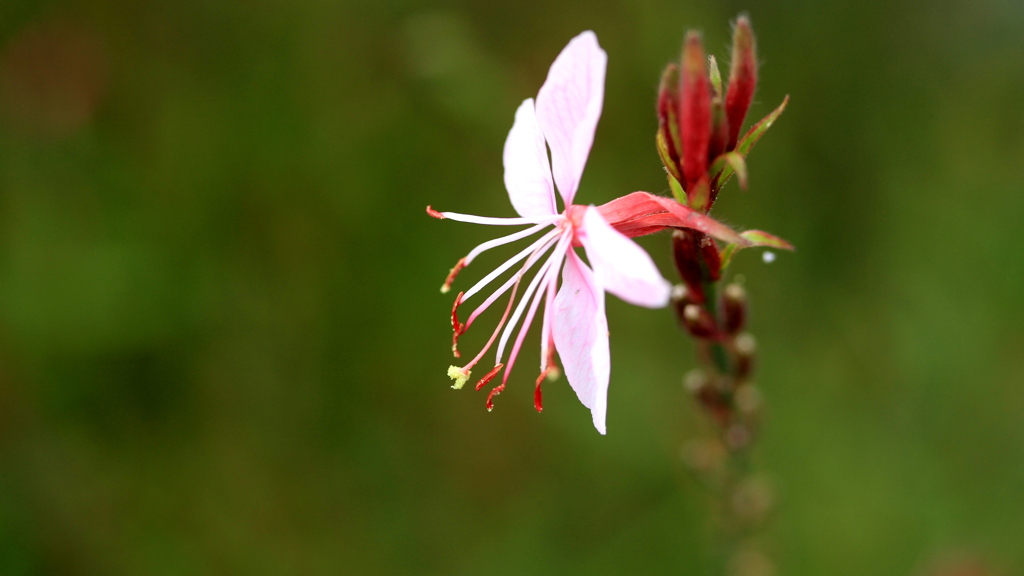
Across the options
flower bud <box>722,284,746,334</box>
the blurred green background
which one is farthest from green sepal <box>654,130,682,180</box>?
the blurred green background

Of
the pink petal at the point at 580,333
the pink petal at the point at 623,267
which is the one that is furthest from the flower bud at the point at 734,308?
the pink petal at the point at 623,267

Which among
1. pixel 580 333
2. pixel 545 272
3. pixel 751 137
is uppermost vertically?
pixel 751 137

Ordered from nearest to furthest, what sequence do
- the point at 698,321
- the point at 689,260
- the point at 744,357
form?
the point at 689,260, the point at 698,321, the point at 744,357

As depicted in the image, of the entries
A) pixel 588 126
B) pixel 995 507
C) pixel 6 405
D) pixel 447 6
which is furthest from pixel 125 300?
pixel 995 507

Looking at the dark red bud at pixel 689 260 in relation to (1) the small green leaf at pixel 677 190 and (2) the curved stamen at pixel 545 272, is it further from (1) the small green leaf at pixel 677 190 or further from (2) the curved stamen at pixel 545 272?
(2) the curved stamen at pixel 545 272

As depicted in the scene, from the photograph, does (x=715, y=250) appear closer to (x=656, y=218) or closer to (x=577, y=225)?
(x=656, y=218)

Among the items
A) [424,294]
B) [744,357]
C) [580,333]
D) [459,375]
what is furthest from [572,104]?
[424,294]
